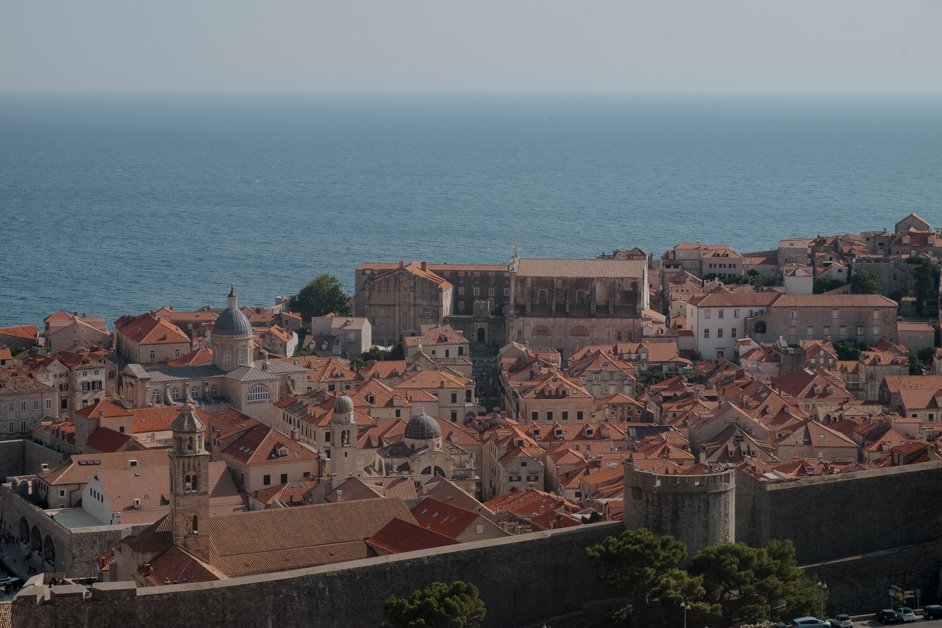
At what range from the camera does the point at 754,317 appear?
61594 mm

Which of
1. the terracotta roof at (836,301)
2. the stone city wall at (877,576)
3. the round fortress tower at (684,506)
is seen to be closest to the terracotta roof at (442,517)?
the round fortress tower at (684,506)

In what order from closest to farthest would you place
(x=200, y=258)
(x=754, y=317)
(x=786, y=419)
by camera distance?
(x=786, y=419)
(x=754, y=317)
(x=200, y=258)

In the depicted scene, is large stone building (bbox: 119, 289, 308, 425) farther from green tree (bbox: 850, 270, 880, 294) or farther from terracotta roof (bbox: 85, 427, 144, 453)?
green tree (bbox: 850, 270, 880, 294)

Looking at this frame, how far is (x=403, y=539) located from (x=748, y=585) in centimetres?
593

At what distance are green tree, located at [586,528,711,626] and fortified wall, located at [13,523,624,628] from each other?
0.59 metres

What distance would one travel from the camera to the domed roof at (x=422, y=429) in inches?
1752

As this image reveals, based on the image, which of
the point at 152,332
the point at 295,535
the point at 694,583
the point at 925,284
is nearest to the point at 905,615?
the point at 694,583

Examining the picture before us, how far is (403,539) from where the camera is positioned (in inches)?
1293

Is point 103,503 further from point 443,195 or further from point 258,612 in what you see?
point 443,195

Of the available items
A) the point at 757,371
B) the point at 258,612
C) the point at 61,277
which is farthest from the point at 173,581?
the point at 61,277

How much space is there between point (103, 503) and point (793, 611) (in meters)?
15.9

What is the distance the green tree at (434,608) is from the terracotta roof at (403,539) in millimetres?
2310

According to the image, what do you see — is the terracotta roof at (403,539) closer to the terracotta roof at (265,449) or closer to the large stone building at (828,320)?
the terracotta roof at (265,449)

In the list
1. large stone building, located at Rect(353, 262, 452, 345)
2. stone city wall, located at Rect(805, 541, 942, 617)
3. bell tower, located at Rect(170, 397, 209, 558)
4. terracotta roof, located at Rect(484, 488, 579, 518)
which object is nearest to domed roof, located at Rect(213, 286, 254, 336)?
terracotta roof, located at Rect(484, 488, 579, 518)
